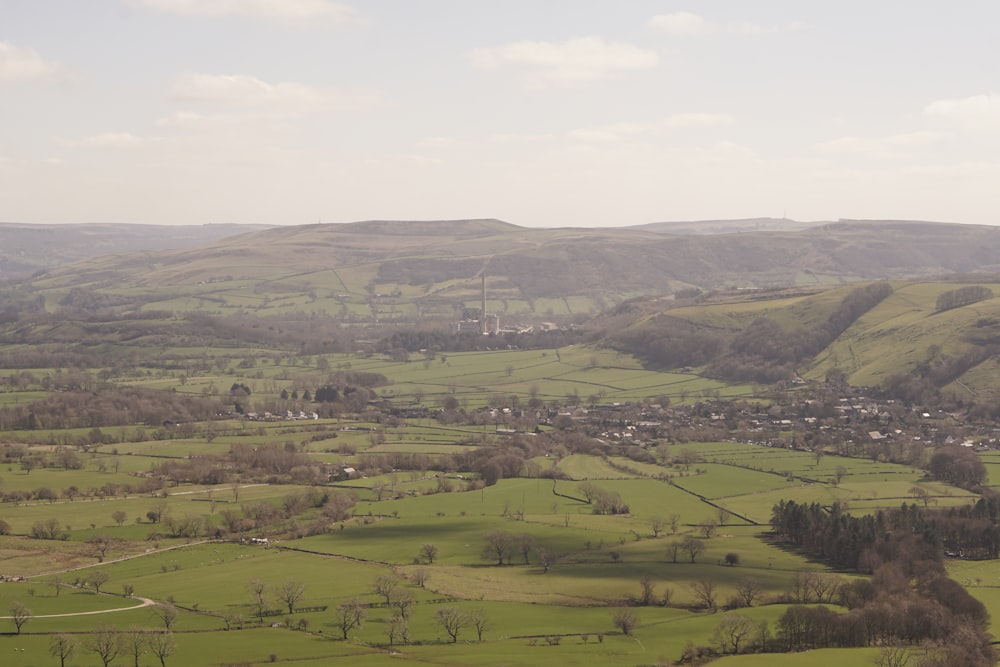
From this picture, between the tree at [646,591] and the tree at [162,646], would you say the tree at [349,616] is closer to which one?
the tree at [162,646]

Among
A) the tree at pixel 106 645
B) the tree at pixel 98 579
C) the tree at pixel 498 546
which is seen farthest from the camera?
the tree at pixel 498 546

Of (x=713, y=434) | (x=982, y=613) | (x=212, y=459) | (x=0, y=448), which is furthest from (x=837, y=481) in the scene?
(x=0, y=448)

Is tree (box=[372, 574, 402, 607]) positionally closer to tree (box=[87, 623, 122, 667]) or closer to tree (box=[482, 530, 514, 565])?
tree (box=[482, 530, 514, 565])

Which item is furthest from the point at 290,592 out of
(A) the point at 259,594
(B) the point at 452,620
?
(B) the point at 452,620

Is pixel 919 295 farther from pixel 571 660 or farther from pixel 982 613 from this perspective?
pixel 571 660

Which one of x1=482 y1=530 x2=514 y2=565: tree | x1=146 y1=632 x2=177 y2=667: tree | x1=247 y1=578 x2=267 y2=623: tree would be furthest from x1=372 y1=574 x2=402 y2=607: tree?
x1=146 y1=632 x2=177 y2=667: tree

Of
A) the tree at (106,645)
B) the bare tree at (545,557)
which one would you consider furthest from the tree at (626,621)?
the tree at (106,645)
